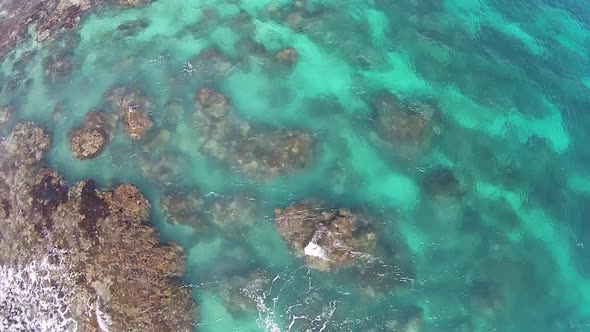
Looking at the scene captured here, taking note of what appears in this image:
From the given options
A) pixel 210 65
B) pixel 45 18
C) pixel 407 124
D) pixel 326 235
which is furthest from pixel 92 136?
pixel 407 124

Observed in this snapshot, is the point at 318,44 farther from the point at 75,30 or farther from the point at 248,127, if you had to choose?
the point at 75,30

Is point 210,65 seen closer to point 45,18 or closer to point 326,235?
point 326,235

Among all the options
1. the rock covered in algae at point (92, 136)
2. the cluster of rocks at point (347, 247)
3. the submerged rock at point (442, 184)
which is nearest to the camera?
the cluster of rocks at point (347, 247)

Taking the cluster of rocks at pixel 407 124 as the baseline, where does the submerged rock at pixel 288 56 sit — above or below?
above

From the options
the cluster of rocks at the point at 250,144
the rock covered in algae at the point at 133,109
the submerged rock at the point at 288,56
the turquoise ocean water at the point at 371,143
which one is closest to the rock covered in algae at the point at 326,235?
the turquoise ocean water at the point at 371,143

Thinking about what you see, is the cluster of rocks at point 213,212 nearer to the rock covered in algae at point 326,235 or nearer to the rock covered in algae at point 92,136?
the rock covered in algae at point 326,235

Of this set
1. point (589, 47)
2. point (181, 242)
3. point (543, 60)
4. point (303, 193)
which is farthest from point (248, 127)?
point (589, 47)

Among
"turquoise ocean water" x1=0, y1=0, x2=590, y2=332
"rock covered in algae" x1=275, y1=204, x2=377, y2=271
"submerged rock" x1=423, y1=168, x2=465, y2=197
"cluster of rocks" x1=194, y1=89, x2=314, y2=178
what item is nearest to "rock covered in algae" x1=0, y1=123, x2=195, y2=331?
"turquoise ocean water" x1=0, y1=0, x2=590, y2=332
